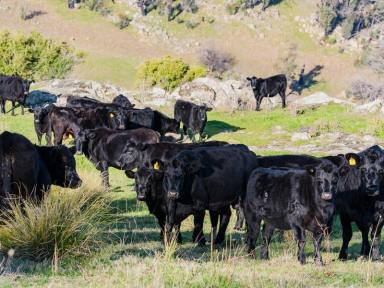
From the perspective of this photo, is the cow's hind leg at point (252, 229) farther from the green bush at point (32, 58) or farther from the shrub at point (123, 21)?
the shrub at point (123, 21)

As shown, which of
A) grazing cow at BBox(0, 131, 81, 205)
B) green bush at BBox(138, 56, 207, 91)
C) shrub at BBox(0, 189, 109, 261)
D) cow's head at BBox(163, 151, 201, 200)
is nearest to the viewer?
shrub at BBox(0, 189, 109, 261)

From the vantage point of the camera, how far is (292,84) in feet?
303

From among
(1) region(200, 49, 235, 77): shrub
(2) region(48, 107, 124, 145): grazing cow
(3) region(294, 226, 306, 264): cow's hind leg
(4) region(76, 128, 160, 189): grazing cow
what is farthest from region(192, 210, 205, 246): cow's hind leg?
(1) region(200, 49, 235, 77): shrub

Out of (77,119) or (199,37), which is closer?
(77,119)

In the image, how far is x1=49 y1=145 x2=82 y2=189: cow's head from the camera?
13.1 m

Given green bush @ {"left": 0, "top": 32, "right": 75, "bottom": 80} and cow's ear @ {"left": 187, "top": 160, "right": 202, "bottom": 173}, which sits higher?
green bush @ {"left": 0, "top": 32, "right": 75, "bottom": 80}

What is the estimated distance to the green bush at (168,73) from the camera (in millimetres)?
50256

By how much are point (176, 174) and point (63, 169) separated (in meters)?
3.05

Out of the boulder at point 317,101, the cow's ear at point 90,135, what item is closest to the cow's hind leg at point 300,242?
the cow's ear at point 90,135

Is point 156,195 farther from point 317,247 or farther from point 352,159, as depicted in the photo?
point 352,159

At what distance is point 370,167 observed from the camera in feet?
34.9

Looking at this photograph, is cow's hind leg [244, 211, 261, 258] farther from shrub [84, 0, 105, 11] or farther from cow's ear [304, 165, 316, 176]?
shrub [84, 0, 105, 11]

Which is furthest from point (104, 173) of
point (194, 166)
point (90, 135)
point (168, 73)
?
point (168, 73)

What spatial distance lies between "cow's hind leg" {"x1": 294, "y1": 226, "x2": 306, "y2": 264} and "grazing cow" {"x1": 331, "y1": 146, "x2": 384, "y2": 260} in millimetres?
1026
